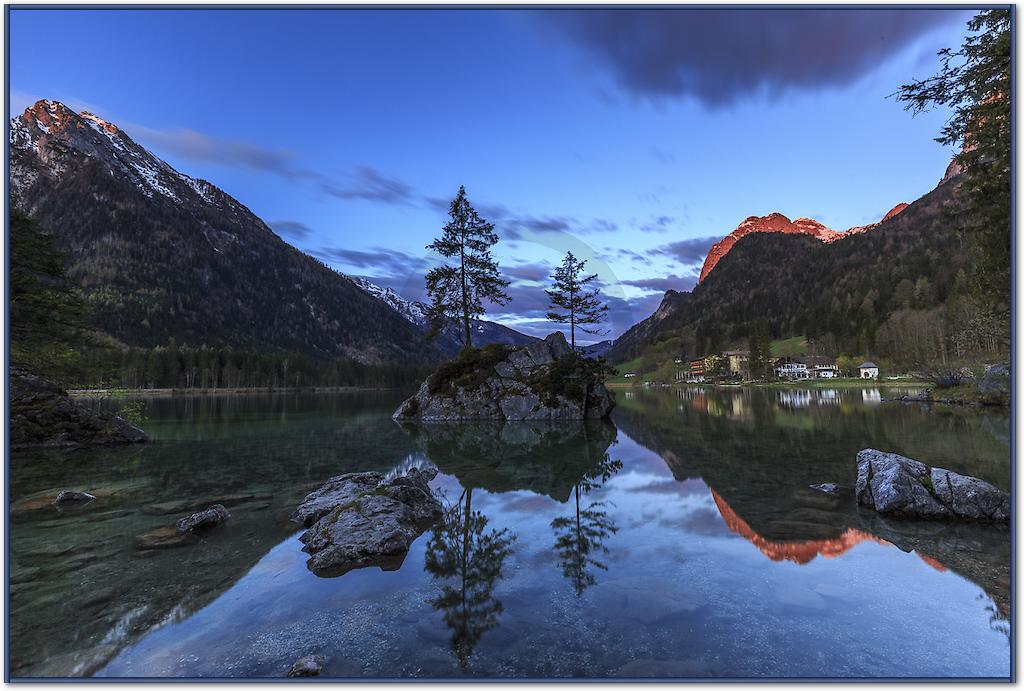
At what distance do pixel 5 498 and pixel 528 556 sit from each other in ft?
27.5

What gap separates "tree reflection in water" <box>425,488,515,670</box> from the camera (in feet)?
22.2

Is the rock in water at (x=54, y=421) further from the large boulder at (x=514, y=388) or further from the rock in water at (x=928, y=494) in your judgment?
the rock in water at (x=928, y=494)

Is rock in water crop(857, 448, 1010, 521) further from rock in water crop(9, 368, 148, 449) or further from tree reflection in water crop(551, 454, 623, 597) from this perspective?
rock in water crop(9, 368, 148, 449)

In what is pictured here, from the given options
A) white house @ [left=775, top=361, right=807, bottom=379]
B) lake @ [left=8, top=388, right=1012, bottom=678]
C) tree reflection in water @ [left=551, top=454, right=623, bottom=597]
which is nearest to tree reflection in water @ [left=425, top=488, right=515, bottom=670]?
lake @ [left=8, top=388, right=1012, bottom=678]

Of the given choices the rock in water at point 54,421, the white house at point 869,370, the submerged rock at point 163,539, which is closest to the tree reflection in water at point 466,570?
the submerged rock at point 163,539

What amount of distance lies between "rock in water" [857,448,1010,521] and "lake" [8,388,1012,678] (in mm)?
706

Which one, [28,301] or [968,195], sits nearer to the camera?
[968,195]

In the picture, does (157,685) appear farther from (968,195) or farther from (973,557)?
(968,195)

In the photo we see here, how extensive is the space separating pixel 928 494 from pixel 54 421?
4098 centimetres

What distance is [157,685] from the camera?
4566mm

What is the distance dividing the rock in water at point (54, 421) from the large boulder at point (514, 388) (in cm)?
2416

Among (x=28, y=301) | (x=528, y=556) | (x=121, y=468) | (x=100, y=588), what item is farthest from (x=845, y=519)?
Result: (x=28, y=301)

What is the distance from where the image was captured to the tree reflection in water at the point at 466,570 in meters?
6.76

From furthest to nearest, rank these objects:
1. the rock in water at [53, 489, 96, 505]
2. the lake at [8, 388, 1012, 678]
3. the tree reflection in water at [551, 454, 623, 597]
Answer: the rock in water at [53, 489, 96, 505] < the tree reflection in water at [551, 454, 623, 597] < the lake at [8, 388, 1012, 678]
